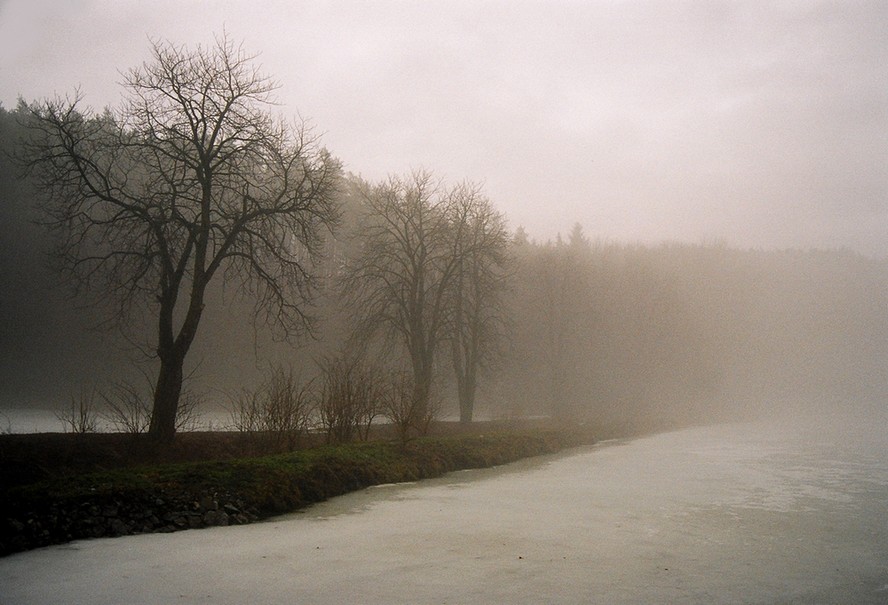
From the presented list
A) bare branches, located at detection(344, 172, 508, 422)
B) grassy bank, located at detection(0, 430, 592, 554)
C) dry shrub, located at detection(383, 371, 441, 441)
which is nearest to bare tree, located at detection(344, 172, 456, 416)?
bare branches, located at detection(344, 172, 508, 422)

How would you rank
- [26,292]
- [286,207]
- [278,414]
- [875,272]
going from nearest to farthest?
[278,414], [286,207], [26,292], [875,272]

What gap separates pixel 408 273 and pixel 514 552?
21.1 metres

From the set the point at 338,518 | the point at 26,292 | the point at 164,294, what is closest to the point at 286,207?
the point at 164,294

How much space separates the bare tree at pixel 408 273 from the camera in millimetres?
28906

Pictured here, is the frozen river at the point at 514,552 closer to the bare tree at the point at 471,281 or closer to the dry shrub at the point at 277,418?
the dry shrub at the point at 277,418

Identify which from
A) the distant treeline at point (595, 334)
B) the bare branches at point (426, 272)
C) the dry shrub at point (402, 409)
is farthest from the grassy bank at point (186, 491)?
the bare branches at point (426, 272)

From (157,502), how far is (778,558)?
9.33m

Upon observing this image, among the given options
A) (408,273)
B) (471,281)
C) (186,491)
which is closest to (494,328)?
(471,281)

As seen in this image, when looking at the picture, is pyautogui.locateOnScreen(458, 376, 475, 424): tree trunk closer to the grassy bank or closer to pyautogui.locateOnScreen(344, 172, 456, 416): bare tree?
pyautogui.locateOnScreen(344, 172, 456, 416): bare tree

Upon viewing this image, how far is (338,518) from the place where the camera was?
1183cm

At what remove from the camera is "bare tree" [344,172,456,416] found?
94.8 ft

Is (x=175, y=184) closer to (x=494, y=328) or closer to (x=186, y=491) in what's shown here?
(x=186, y=491)

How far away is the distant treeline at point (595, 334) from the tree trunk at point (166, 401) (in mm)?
1310

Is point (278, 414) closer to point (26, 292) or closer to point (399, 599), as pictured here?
point (399, 599)
